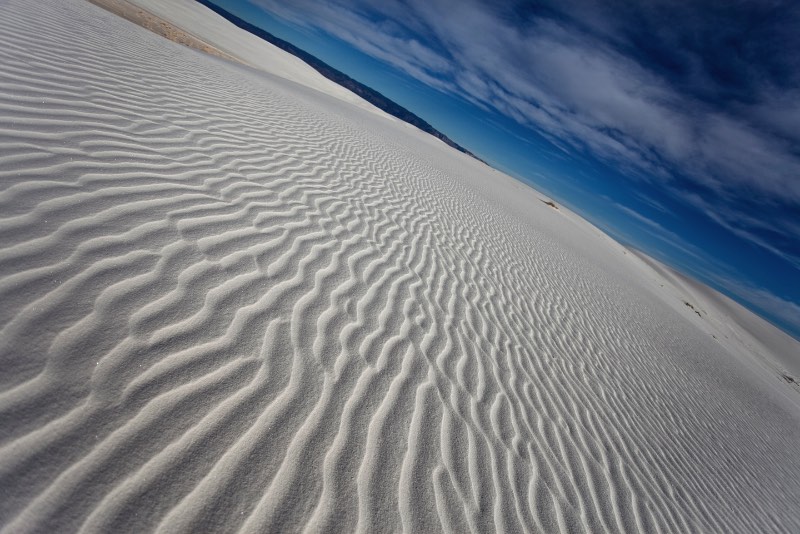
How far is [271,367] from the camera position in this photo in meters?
2.36

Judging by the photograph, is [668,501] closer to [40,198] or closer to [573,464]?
[573,464]

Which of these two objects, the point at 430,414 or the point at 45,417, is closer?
the point at 45,417

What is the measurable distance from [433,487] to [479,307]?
2.72 metres

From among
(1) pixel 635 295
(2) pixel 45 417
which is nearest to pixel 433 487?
(2) pixel 45 417

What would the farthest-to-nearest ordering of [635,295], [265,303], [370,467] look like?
[635,295] → [265,303] → [370,467]

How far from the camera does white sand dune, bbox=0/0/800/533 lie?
5.56 feet

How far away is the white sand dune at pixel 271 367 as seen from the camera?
5.56ft

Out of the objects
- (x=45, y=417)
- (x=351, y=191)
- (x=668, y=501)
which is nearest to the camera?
(x=45, y=417)

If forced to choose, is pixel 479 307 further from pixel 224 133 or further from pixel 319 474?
pixel 224 133

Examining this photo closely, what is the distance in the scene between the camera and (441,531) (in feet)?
6.55

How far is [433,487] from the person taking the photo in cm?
219

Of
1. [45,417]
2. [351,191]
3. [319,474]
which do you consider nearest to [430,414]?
[319,474]

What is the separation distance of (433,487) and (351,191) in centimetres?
505

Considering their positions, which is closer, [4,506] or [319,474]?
[4,506]
